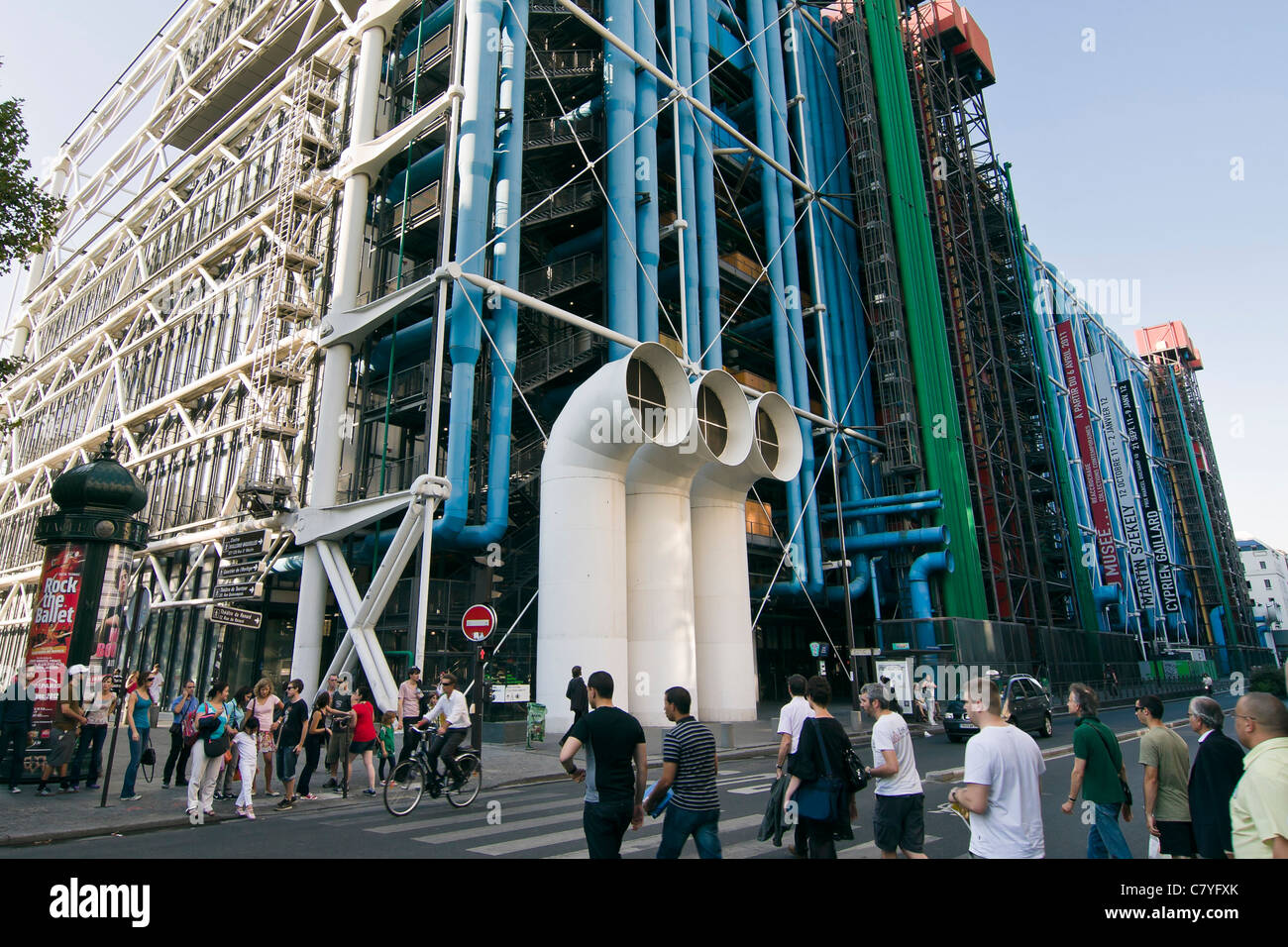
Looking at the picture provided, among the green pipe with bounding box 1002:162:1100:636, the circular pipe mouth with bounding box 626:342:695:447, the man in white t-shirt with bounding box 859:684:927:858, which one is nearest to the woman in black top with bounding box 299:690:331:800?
the man in white t-shirt with bounding box 859:684:927:858

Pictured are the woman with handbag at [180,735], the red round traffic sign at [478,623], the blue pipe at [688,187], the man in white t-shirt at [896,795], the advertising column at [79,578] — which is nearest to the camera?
the man in white t-shirt at [896,795]

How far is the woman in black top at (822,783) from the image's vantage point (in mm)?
5758

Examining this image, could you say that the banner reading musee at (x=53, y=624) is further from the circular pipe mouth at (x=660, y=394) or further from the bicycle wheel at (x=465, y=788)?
the circular pipe mouth at (x=660, y=394)

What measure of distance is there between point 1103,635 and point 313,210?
136ft

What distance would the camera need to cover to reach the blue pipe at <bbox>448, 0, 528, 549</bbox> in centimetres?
A: 2053

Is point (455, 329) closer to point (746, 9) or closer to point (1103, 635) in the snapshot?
point (746, 9)

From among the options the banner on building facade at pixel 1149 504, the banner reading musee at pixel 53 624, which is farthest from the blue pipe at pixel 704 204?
the banner on building facade at pixel 1149 504

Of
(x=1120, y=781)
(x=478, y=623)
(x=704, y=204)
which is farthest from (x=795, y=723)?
(x=704, y=204)

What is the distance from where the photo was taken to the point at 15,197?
12.8 metres

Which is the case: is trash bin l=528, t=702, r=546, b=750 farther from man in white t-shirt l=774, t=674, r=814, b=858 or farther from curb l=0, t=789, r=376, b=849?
man in white t-shirt l=774, t=674, r=814, b=858

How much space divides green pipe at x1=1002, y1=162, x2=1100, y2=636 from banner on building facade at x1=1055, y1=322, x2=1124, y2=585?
3.63 meters

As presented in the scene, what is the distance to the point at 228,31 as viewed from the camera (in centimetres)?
3991

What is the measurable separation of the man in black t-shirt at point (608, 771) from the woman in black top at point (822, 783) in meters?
1.36
